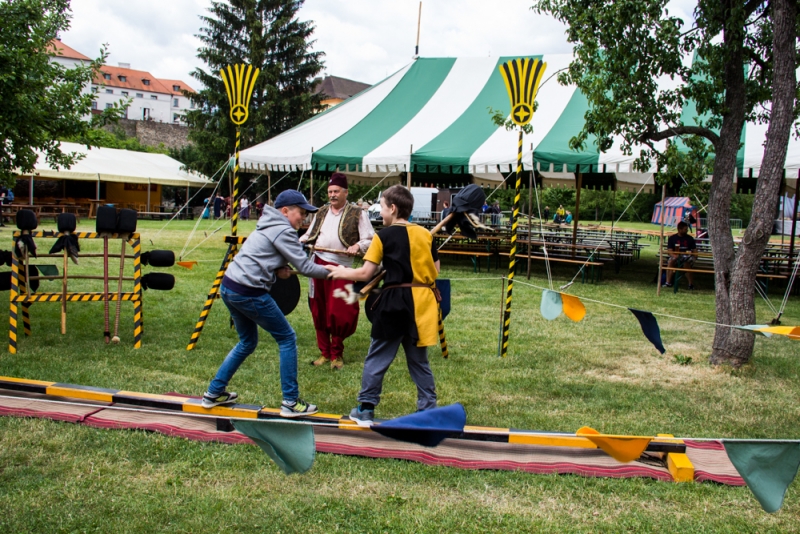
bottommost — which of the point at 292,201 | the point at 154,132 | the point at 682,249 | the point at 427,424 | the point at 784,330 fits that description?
the point at 427,424

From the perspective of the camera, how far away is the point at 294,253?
4.15 metres

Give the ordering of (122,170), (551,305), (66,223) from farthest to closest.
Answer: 1. (122,170)
2. (66,223)
3. (551,305)

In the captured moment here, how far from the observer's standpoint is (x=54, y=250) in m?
6.43

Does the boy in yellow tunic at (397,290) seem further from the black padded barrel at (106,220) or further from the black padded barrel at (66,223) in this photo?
the black padded barrel at (66,223)

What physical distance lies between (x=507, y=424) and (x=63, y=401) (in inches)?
120

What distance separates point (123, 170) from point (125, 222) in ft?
86.4

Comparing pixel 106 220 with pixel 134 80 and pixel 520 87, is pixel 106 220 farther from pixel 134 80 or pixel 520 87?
pixel 134 80

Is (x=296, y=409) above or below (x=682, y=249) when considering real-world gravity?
below

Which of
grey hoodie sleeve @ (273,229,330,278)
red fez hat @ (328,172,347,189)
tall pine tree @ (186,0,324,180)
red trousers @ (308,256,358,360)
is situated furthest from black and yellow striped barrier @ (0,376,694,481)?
tall pine tree @ (186,0,324,180)

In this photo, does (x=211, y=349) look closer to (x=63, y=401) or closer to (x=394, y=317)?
(x=63, y=401)

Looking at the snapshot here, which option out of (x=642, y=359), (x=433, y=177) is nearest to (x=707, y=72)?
(x=642, y=359)

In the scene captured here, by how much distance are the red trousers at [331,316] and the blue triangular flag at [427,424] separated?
2955 millimetres

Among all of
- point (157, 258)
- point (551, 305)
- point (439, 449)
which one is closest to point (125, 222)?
point (157, 258)

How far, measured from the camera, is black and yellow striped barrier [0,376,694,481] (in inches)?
149
